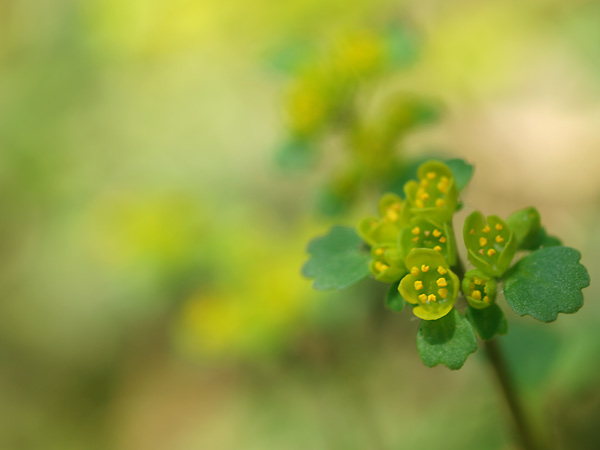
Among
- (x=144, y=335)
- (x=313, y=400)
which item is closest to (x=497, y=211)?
(x=313, y=400)

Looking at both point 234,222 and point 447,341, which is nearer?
point 447,341

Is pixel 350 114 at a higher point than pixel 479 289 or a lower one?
higher

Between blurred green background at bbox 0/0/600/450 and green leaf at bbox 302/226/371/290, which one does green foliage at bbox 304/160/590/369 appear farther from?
blurred green background at bbox 0/0/600/450

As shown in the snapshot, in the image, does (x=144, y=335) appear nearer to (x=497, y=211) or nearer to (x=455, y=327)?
(x=497, y=211)

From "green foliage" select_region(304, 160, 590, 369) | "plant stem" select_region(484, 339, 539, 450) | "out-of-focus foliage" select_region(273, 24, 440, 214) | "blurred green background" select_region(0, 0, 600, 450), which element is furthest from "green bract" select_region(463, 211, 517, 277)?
"blurred green background" select_region(0, 0, 600, 450)

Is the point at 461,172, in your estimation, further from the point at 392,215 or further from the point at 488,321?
the point at 488,321

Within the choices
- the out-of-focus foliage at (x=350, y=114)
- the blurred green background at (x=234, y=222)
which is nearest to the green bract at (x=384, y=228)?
the out-of-focus foliage at (x=350, y=114)

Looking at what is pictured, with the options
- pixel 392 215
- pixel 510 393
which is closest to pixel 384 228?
pixel 392 215
